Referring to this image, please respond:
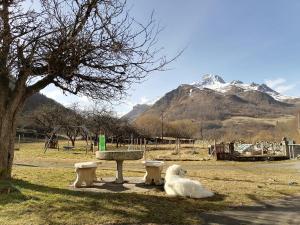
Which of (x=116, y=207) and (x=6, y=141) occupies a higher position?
(x=6, y=141)

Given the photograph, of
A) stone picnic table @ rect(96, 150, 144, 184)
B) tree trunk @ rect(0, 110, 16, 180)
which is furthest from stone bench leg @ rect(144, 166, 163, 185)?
tree trunk @ rect(0, 110, 16, 180)

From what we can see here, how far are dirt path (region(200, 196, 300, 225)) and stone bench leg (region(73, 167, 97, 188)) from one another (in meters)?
4.62

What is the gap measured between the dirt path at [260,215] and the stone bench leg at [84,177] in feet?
15.2

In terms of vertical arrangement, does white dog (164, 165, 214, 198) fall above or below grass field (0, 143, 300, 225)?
above

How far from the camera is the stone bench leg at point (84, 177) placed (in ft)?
40.3

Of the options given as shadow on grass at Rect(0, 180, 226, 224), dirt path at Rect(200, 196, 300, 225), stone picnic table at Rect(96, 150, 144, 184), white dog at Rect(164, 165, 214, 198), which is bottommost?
dirt path at Rect(200, 196, 300, 225)

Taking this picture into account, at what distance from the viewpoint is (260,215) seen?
8734 mm

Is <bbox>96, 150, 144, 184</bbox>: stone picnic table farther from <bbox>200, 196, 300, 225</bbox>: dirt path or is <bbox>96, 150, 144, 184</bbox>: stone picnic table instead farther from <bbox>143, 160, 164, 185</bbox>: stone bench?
<bbox>200, 196, 300, 225</bbox>: dirt path

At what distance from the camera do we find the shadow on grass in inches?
316

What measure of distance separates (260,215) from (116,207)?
9.61ft

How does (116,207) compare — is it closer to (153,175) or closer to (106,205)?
(106,205)

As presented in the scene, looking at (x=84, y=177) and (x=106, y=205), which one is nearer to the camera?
→ (x=106, y=205)

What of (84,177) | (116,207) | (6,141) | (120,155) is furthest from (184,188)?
(6,141)

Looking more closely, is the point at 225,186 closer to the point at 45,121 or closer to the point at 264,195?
the point at 264,195
